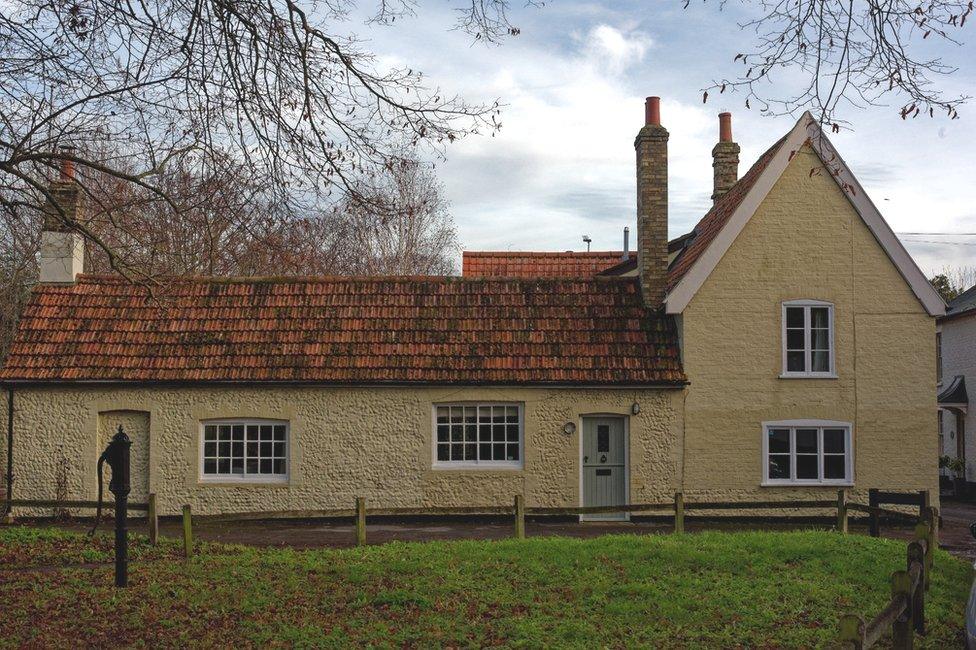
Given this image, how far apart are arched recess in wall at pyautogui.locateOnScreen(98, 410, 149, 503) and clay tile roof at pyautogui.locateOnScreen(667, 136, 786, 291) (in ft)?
37.7

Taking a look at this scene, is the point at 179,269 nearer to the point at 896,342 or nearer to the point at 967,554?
the point at 896,342

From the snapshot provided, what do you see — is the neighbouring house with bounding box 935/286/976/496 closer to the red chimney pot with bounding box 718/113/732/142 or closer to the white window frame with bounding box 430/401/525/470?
the red chimney pot with bounding box 718/113/732/142

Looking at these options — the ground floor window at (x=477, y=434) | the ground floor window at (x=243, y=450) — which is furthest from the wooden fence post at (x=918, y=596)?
the ground floor window at (x=243, y=450)

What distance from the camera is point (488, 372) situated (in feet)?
62.0

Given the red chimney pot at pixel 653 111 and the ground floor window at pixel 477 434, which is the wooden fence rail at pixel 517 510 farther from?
the red chimney pot at pixel 653 111

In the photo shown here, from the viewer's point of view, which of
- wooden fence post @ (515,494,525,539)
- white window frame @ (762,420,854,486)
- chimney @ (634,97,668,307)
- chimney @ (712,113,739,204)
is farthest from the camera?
chimney @ (712,113,739,204)

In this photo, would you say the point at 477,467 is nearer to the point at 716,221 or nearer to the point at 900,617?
the point at 716,221

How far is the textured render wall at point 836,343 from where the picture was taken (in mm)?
19203

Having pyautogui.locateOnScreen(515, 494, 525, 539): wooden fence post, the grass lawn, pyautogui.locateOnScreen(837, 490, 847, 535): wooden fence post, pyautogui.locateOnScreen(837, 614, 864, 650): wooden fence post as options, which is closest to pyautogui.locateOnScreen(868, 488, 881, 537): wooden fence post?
pyautogui.locateOnScreen(837, 490, 847, 535): wooden fence post

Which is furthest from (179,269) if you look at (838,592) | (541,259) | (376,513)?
(838,592)

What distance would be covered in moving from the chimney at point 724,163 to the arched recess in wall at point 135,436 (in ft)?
50.5

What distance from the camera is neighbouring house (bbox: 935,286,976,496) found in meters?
30.2

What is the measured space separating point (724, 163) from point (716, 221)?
4.65 meters

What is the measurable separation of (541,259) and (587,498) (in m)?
12.9
